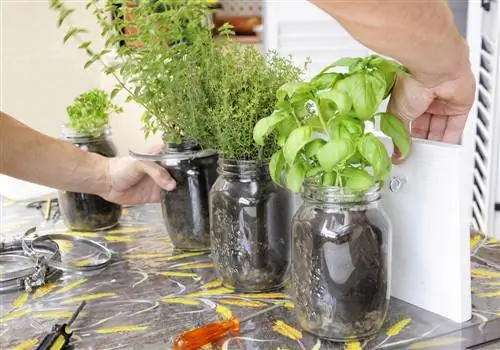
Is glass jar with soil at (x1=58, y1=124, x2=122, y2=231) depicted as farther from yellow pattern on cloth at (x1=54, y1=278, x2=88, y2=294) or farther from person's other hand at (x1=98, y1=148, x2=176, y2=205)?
yellow pattern on cloth at (x1=54, y1=278, x2=88, y2=294)

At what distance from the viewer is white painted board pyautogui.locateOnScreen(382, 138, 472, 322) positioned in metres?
0.78

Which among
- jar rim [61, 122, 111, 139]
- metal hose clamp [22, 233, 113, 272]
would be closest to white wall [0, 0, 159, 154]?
jar rim [61, 122, 111, 139]

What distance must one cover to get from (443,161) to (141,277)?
482mm

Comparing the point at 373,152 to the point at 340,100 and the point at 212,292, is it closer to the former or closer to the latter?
the point at 340,100

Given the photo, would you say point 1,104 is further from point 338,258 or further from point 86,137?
point 338,258

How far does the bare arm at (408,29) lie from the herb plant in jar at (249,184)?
0.21 m

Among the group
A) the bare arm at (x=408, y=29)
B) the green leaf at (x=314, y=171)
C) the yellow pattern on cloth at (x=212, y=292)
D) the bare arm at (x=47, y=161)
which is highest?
the bare arm at (x=408, y=29)

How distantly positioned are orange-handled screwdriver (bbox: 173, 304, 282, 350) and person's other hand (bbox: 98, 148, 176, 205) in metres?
0.38

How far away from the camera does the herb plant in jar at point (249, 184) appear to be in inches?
34.2

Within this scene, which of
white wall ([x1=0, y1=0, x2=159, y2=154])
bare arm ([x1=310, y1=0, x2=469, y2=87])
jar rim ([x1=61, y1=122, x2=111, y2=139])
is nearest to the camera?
bare arm ([x1=310, y1=0, x2=469, y2=87])

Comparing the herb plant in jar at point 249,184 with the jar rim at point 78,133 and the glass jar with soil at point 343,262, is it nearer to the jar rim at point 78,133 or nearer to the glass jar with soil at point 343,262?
the glass jar with soil at point 343,262

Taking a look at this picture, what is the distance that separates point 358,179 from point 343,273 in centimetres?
11

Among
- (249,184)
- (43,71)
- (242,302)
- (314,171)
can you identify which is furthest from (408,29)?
(43,71)

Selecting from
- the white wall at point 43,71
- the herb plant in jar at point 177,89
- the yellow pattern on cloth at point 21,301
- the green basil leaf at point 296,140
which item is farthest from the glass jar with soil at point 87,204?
the white wall at point 43,71
